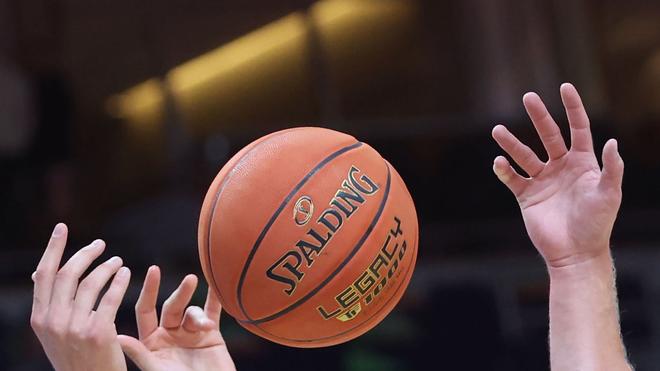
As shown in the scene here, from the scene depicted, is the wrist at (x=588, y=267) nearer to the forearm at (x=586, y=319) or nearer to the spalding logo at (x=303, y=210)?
the forearm at (x=586, y=319)

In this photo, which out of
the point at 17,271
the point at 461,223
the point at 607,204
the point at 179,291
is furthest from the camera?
the point at 461,223

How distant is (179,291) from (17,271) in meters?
3.33

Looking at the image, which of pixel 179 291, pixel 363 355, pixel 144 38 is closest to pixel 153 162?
pixel 144 38

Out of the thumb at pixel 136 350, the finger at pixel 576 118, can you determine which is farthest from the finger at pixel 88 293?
the finger at pixel 576 118

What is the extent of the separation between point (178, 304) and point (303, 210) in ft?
1.23

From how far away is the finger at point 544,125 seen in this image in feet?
7.53

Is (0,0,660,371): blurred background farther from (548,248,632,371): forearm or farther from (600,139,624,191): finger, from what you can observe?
(600,139,624,191): finger

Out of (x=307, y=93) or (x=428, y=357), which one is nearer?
(x=428, y=357)

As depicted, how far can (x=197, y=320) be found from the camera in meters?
2.38

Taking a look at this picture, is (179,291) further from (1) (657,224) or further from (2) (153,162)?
(1) (657,224)

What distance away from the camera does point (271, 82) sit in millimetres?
6016

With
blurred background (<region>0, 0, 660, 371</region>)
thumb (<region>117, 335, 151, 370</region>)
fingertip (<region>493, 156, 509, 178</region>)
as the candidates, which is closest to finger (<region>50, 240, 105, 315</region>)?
thumb (<region>117, 335, 151, 370</region>)

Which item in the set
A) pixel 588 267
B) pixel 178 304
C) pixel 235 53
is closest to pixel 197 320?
pixel 178 304

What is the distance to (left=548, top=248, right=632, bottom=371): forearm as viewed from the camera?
2217 millimetres
